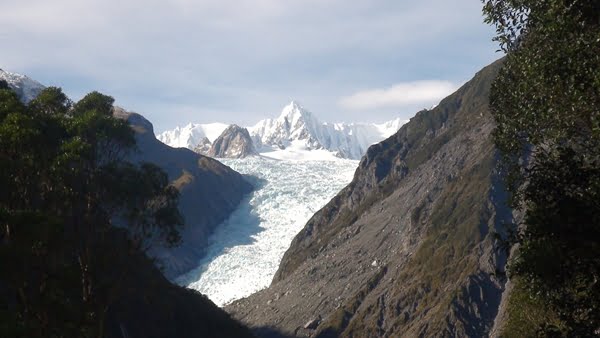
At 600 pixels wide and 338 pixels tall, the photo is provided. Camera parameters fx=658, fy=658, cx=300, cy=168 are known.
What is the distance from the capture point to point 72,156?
90.8ft

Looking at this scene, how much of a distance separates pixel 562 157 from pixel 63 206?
76.7 feet

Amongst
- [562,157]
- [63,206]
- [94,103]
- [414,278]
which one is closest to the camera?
[562,157]

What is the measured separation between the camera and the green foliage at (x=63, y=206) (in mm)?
19562

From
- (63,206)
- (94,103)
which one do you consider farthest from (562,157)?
(94,103)

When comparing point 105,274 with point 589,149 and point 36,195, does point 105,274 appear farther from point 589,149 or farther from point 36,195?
point 589,149

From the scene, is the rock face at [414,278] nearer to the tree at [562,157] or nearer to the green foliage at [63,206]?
the green foliage at [63,206]

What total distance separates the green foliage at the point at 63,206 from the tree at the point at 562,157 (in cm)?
1251

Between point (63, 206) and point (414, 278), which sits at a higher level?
point (63, 206)

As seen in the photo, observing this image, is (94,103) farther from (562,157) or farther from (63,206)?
(562,157)

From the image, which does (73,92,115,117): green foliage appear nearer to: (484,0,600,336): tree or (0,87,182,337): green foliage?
(0,87,182,337): green foliage

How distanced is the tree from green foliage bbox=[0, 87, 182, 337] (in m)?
12.5

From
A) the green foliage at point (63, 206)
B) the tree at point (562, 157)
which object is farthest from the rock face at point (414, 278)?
the tree at point (562, 157)

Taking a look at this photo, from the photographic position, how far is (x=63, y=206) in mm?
30891

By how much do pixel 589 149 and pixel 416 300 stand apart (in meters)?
146
